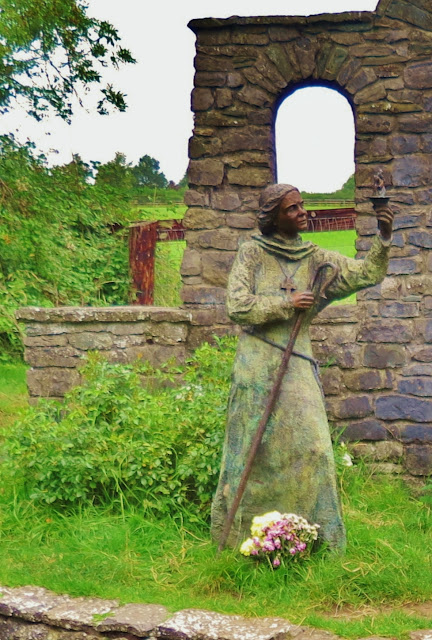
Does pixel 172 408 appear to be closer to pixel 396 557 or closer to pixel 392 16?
pixel 396 557

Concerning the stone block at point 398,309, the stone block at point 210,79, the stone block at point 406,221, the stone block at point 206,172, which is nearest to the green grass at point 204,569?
the stone block at point 398,309

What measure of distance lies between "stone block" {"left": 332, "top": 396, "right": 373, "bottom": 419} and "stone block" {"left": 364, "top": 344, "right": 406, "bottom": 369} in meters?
0.28

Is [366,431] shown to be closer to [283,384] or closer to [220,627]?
[283,384]

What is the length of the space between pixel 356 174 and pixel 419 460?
224 cm

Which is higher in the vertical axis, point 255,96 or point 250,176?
point 255,96

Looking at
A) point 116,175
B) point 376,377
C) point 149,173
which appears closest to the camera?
point 376,377

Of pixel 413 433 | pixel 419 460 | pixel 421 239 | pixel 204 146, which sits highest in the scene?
pixel 204 146

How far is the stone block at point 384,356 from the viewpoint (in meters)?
7.36

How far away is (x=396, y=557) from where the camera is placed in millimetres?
5078

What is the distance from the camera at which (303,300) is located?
4.65m

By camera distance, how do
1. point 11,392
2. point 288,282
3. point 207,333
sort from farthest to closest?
point 11,392, point 207,333, point 288,282

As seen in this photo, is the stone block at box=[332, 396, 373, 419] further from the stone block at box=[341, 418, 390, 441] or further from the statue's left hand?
the statue's left hand

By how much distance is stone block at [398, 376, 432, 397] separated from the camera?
288 inches

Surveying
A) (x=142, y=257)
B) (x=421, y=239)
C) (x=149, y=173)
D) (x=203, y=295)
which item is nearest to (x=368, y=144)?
(x=421, y=239)
